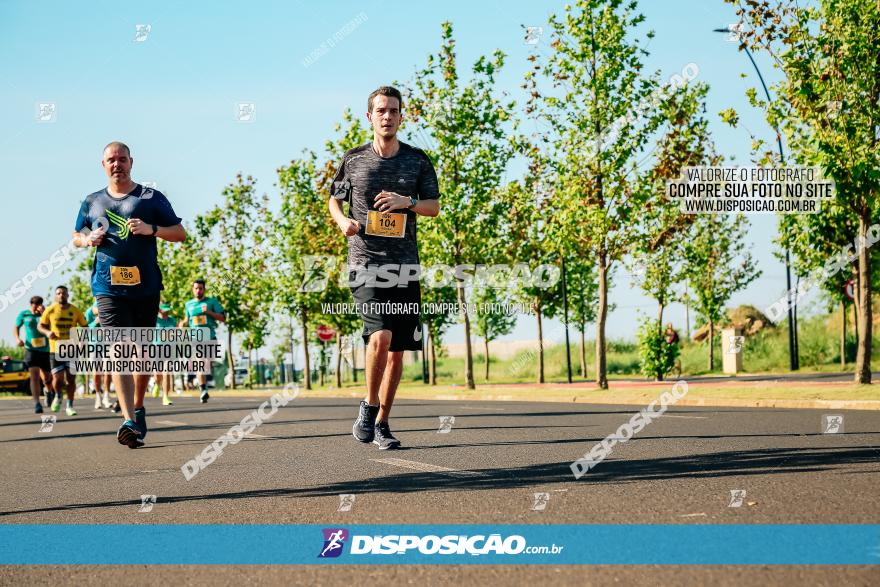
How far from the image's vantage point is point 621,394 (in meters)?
18.9

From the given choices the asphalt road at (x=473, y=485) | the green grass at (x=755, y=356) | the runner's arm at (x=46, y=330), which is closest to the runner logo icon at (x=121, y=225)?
the asphalt road at (x=473, y=485)

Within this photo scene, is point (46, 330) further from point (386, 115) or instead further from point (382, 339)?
point (386, 115)

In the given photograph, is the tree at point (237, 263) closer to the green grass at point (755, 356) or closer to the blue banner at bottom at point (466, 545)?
the green grass at point (755, 356)

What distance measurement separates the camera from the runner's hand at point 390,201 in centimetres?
691

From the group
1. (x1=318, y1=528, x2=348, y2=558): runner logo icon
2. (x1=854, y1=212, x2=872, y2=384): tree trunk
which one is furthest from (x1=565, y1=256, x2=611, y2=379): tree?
(x1=318, y1=528, x2=348, y2=558): runner logo icon

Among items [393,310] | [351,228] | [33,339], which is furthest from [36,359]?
[351,228]

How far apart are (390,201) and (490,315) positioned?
150ft

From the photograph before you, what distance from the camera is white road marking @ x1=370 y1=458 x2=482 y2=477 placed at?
19.4 feet

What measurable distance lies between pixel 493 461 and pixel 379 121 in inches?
106

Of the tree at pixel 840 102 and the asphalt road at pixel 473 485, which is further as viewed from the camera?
the tree at pixel 840 102

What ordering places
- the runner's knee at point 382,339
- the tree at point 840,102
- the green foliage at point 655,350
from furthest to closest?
the green foliage at point 655,350 < the tree at point 840,102 < the runner's knee at point 382,339

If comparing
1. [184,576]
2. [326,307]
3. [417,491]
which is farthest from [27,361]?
[326,307]

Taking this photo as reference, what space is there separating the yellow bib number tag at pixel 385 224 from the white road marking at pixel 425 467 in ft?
5.51

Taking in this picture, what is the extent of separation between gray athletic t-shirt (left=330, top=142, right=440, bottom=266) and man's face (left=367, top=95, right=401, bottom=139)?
0.61 ft
